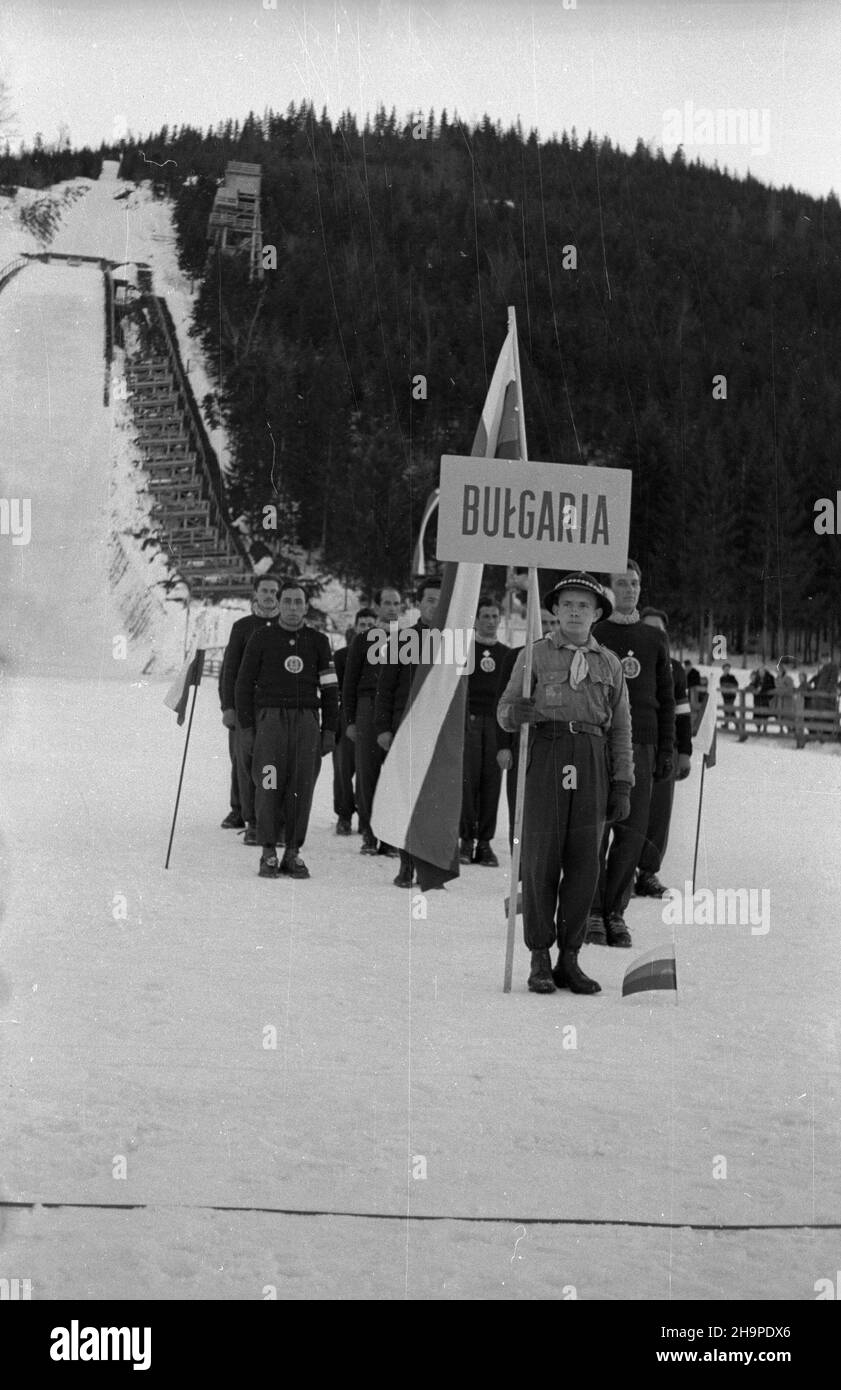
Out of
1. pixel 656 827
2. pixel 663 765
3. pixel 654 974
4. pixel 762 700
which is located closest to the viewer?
pixel 654 974

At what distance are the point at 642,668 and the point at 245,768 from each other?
145 inches

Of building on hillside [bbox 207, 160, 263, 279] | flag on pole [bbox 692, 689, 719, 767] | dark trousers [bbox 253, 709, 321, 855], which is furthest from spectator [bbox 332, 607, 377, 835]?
building on hillside [bbox 207, 160, 263, 279]

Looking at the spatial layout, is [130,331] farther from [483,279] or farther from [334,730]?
[334,730]

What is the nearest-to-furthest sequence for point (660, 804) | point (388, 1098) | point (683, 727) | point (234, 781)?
point (388, 1098) → point (683, 727) → point (660, 804) → point (234, 781)

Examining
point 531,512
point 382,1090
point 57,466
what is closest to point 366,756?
point 531,512

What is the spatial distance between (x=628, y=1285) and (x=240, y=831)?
801 cm

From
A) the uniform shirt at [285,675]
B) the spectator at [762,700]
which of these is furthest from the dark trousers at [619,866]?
Result: the spectator at [762,700]

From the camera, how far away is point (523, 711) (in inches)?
235

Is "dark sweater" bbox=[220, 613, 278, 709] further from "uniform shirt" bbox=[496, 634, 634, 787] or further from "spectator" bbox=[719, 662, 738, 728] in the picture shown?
"spectator" bbox=[719, 662, 738, 728]

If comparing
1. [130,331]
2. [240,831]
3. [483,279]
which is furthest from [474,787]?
[483,279]

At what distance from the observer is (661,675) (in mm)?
7648

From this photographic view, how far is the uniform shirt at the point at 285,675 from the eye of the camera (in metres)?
8.99

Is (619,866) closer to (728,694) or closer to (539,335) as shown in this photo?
(728,694)

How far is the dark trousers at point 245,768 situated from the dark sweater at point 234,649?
0.41m
